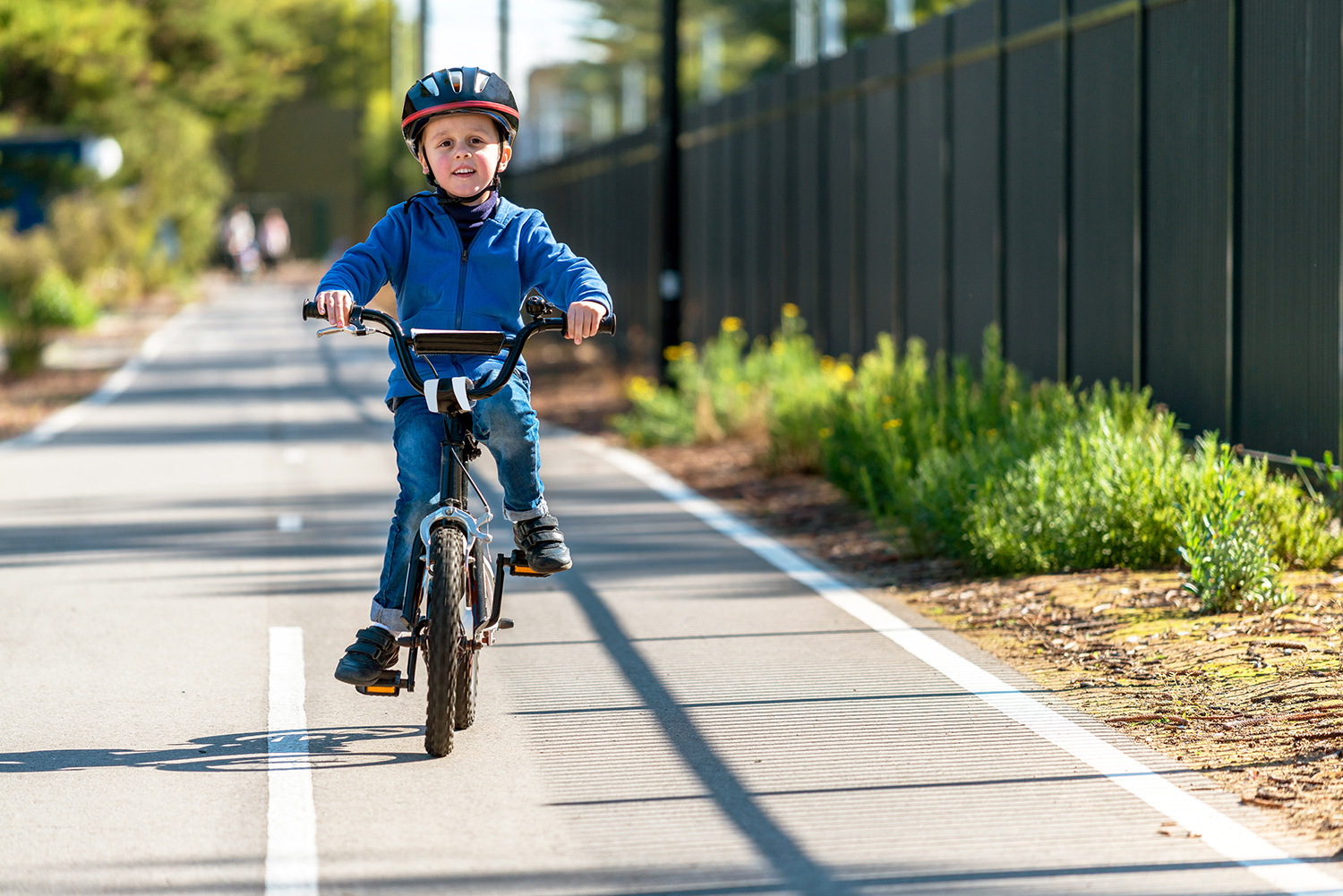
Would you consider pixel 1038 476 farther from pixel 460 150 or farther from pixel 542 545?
pixel 460 150

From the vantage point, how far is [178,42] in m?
43.8

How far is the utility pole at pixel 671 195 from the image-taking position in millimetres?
18312

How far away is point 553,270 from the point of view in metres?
5.93

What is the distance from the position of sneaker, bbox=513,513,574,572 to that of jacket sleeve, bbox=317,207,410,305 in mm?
901

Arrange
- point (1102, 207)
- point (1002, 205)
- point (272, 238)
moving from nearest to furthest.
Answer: point (1102, 207) → point (1002, 205) → point (272, 238)

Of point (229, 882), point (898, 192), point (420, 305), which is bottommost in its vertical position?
point (229, 882)

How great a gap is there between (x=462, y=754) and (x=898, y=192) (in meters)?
10.4

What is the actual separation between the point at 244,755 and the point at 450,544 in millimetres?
988

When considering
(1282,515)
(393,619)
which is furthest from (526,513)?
(1282,515)

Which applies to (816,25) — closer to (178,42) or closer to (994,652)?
(994,652)

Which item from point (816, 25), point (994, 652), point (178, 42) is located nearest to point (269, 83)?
point (178, 42)

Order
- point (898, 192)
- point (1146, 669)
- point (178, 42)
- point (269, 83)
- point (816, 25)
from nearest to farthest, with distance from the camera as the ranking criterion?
point (1146, 669)
point (898, 192)
point (816, 25)
point (178, 42)
point (269, 83)

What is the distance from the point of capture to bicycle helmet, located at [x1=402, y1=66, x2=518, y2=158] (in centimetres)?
580

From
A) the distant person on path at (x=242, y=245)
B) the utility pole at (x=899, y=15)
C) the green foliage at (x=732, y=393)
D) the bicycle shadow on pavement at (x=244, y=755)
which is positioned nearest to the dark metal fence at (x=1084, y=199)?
the utility pole at (x=899, y=15)
